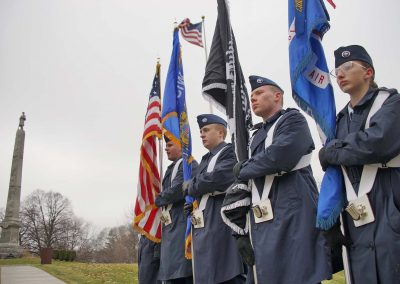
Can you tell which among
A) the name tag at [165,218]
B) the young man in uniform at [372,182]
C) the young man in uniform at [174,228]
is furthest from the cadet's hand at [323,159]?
the name tag at [165,218]

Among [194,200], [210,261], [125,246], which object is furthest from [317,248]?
[125,246]

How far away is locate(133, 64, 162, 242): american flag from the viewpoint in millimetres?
6344

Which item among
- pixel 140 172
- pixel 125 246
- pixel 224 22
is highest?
pixel 224 22

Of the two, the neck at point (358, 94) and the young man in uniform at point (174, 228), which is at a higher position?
the neck at point (358, 94)

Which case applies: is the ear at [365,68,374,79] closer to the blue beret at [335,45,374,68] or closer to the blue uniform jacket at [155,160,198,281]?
the blue beret at [335,45,374,68]

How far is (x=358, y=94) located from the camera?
3041 millimetres

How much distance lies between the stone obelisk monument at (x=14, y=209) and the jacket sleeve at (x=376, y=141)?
25.0 meters

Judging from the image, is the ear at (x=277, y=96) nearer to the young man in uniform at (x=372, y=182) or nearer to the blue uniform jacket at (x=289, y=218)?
the blue uniform jacket at (x=289, y=218)

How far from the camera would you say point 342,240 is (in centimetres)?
274

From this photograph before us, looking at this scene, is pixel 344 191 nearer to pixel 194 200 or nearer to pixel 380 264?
pixel 380 264

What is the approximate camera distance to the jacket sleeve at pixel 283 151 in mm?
3270

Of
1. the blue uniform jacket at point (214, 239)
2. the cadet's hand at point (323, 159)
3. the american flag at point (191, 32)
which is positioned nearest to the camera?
the cadet's hand at point (323, 159)

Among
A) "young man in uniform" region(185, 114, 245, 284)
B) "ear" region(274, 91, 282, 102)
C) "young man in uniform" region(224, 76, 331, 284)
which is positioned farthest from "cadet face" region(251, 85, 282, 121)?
"young man in uniform" region(185, 114, 245, 284)

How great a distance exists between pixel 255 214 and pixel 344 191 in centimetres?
84
